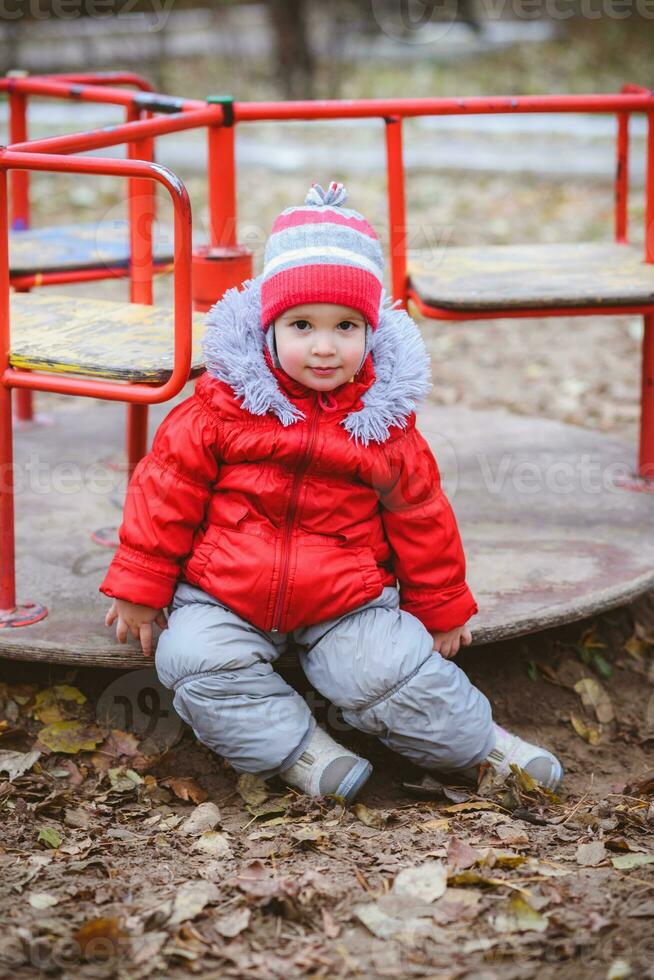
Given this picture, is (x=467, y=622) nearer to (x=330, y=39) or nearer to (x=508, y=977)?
(x=508, y=977)

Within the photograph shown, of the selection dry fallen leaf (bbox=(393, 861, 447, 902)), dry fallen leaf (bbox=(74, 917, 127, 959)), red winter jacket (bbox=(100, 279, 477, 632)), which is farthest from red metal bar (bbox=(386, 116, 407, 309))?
dry fallen leaf (bbox=(74, 917, 127, 959))

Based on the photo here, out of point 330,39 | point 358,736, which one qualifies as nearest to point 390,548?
point 358,736

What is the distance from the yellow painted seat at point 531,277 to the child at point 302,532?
712 millimetres

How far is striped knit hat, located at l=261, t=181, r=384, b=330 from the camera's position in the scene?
2.52 metres

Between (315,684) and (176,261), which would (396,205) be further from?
(315,684)

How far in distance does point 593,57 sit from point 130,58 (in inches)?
217

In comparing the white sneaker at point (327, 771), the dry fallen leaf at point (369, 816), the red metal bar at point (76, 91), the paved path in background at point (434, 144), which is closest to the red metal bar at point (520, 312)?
the red metal bar at point (76, 91)

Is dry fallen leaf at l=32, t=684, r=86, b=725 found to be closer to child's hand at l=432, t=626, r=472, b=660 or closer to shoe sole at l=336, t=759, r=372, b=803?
shoe sole at l=336, t=759, r=372, b=803

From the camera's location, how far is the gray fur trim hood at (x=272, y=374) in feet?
8.45

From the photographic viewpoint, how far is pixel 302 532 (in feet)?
8.71

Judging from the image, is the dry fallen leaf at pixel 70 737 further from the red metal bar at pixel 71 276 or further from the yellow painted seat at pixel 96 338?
the red metal bar at pixel 71 276

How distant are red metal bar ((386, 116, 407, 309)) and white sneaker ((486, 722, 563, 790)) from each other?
1.37 meters

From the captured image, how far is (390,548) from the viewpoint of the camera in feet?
9.10

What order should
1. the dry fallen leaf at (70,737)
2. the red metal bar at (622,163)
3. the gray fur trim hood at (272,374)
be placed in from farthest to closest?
the red metal bar at (622,163) < the dry fallen leaf at (70,737) < the gray fur trim hood at (272,374)
